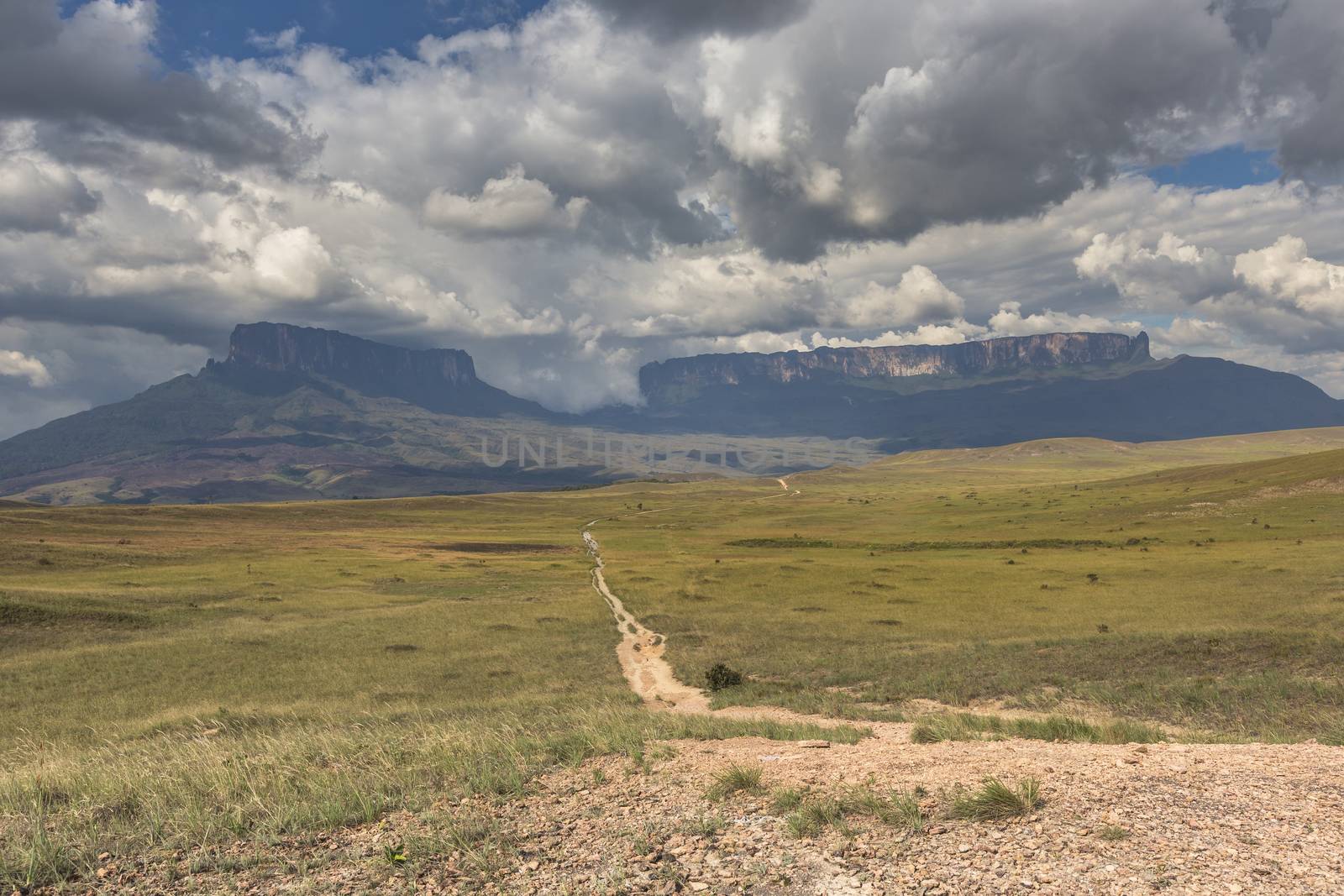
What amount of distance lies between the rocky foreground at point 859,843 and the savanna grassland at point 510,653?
634mm

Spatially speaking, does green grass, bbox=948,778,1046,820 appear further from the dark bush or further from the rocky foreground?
the dark bush

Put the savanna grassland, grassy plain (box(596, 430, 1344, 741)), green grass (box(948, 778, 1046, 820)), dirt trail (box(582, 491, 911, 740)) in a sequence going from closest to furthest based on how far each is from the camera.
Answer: green grass (box(948, 778, 1046, 820)), the savanna grassland, dirt trail (box(582, 491, 911, 740)), grassy plain (box(596, 430, 1344, 741))

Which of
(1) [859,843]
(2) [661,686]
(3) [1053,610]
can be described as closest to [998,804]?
(1) [859,843]

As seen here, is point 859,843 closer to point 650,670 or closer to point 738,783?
point 738,783

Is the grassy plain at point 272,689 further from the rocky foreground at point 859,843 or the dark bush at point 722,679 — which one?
the dark bush at point 722,679

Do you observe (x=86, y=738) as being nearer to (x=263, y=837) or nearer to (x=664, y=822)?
(x=263, y=837)

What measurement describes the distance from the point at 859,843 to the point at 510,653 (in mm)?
32699

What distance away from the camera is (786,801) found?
10516 millimetres

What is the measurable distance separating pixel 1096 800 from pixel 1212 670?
23400mm

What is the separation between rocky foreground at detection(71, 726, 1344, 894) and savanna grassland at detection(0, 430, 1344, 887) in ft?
2.08

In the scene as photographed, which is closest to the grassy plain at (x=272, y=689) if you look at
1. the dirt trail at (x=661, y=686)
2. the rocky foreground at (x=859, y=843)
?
the rocky foreground at (x=859, y=843)

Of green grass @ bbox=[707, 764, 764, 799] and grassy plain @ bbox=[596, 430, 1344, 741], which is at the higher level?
green grass @ bbox=[707, 764, 764, 799]

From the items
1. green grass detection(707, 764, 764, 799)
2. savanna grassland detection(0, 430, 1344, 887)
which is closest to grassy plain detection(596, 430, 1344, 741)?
savanna grassland detection(0, 430, 1344, 887)

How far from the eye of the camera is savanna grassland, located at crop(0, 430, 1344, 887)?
12.1 meters
